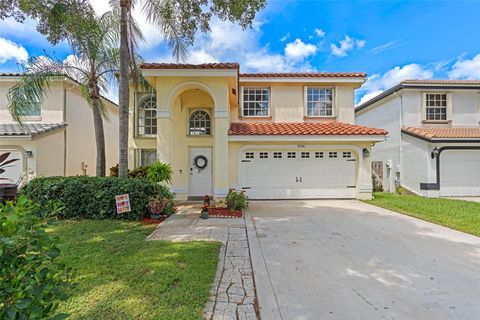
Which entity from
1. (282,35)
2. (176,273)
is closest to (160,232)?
(176,273)

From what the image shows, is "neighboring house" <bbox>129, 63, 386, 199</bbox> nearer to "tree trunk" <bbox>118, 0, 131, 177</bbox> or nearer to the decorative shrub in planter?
the decorative shrub in planter

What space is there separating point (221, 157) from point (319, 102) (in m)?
6.99

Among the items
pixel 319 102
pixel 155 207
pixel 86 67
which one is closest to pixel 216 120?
pixel 155 207

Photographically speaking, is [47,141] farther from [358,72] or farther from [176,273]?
[358,72]

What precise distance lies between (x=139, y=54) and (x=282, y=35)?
7651 millimetres

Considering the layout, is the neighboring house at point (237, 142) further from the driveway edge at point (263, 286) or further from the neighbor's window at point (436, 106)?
the neighbor's window at point (436, 106)

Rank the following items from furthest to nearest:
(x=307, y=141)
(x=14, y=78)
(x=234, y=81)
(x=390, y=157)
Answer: (x=390, y=157), (x=14, y=78), (x=307, y=141), (x=234, y=81)

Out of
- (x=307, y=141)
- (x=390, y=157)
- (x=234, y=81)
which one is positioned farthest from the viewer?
(x=390, y=157)

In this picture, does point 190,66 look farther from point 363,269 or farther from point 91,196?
point 363,269

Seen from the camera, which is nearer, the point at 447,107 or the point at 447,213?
the point at 447,213

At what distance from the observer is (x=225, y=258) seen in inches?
177

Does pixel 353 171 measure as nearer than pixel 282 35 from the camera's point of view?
Yes

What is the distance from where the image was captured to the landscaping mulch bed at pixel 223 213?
7896 millimetres

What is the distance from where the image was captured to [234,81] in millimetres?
10305
